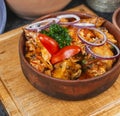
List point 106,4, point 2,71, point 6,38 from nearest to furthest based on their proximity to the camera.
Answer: point 2,71, point 6,38, point 106,4

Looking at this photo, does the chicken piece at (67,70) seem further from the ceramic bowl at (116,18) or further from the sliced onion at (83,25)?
the ceramic bowl at (116,18)

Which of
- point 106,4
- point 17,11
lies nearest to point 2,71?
point 17,11

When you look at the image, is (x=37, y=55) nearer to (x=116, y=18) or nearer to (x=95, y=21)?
(x=95, y=21)

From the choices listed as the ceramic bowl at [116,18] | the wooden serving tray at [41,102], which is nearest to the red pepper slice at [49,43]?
the wooden serving tray at [41,102]

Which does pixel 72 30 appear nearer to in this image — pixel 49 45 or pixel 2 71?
pixel 49 45

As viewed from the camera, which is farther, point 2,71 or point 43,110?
point 2,71

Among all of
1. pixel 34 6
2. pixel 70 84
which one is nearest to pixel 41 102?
pixel 70 84

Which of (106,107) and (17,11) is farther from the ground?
(17,11)

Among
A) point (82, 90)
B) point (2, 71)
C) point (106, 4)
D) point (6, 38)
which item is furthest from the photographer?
point (106, 4)
